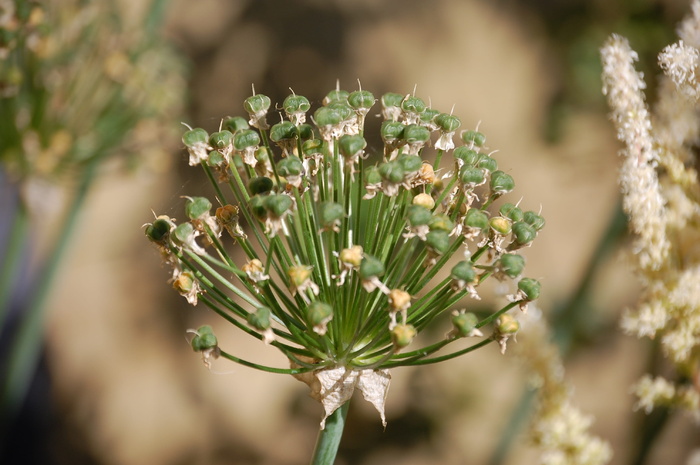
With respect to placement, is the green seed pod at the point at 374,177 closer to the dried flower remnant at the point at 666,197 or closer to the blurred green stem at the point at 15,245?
the dried flower remnant at the point at 666,197

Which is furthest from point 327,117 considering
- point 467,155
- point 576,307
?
point 576,307

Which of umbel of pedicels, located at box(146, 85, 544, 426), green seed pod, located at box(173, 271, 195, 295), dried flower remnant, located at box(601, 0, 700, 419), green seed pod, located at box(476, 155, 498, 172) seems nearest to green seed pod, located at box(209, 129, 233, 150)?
umbel of pedicels, located at box(146, 85, 544, 426)

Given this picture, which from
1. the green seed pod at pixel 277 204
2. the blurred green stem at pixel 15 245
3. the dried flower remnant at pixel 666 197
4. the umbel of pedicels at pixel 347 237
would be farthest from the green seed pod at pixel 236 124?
the blurred green stem at pixel 15 245

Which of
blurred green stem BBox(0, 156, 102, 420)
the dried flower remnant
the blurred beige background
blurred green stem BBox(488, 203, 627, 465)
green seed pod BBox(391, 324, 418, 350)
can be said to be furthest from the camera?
the blurred beige background

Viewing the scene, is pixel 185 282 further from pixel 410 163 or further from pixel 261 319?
pixel 410 163

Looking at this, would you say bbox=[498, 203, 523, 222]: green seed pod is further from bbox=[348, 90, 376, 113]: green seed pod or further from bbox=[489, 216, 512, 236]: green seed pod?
bbox=[348, 90, 376, 113]: green seed pod

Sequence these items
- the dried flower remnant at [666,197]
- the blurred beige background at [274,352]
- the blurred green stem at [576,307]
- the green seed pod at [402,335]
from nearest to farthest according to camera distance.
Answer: the green seed pod at [402,335]
the dried flower remnant at [666,197]
the blurred green stem at [576,307]
the blurred beige background at [274,352]
